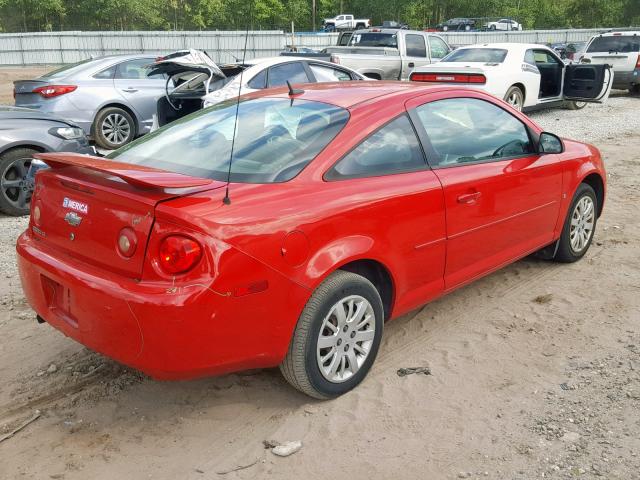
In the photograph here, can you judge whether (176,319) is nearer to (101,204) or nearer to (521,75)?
(101,204)

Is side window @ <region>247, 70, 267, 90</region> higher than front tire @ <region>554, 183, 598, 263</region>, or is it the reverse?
side window @ <region>247, 70, 267, 90</region>

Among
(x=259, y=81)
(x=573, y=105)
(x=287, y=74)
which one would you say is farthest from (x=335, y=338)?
(x=573, y=105)

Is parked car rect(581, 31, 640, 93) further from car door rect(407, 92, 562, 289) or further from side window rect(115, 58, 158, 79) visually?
car door rect(407, 92, 562, 289)

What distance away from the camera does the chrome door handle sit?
3904 mm

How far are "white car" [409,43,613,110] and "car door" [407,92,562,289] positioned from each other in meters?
8.13

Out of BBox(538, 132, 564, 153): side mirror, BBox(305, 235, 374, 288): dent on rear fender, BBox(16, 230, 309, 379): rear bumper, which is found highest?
BBox(538, 132, 564, 153): side mirror

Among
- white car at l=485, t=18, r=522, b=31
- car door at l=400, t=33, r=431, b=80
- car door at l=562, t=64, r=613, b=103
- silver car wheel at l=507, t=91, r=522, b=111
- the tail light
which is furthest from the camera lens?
white car at l=485, t=18, r=522, b=31

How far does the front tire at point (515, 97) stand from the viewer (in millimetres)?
12995

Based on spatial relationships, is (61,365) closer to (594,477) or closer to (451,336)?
(451,336)

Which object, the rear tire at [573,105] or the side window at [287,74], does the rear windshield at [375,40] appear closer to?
the rear tire at [573,105]

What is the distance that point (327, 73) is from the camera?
1044 cm

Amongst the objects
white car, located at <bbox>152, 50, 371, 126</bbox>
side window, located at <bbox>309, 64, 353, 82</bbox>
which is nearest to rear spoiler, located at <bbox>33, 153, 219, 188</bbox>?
white car, located at <bbox>152, 50, 371, 126</bbox>

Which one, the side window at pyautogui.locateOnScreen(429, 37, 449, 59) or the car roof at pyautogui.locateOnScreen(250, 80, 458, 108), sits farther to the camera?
the side window at pyautogui.locateOnScreen(429, 37, 449, 59)

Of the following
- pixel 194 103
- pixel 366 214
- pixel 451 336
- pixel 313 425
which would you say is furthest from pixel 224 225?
pixel 194 103
